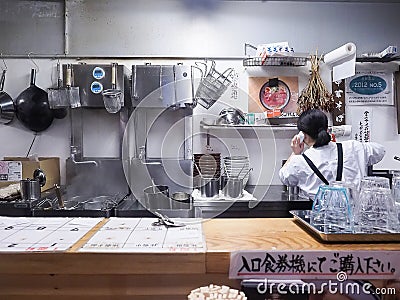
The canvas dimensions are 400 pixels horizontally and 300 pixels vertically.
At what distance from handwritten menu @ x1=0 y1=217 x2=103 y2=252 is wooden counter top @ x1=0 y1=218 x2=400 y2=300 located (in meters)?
0.04

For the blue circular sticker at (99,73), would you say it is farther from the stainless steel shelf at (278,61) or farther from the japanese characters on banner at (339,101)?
the japanese characters on banner at (339,101)

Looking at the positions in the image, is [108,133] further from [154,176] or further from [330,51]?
[330,51]

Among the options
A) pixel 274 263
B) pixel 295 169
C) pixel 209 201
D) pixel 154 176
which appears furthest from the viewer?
pixel 154 176

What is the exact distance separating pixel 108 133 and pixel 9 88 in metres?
0.92

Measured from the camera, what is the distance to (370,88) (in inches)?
136

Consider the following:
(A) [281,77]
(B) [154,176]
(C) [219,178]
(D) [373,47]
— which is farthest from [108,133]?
(D) [373,47]

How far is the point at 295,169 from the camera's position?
2.61 m

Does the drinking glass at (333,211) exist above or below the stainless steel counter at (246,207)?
above

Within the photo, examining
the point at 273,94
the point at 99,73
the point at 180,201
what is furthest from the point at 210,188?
the point at 99,73

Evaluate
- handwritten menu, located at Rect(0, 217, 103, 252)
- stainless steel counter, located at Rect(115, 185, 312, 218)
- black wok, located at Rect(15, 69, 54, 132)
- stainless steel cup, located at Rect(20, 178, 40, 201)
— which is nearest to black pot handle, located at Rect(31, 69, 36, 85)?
black wok, located at Rect(15, 69, 54, 132)

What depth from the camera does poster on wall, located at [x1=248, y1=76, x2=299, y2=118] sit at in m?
3.44

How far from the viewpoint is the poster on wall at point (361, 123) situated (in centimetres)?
345

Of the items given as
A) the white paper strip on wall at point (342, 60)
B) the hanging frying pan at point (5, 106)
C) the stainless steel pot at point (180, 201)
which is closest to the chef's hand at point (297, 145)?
the white paper strip on wall at point (342, 60)

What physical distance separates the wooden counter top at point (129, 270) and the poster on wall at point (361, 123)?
8.04 ft
